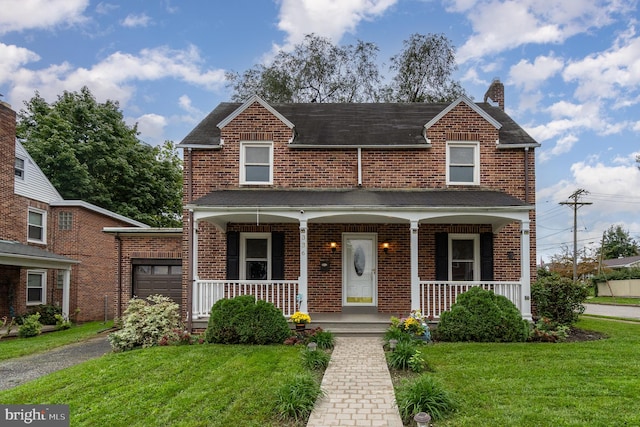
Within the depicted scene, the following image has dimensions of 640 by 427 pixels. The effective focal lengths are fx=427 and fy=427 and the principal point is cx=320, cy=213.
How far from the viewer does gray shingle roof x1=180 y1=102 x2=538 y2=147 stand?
1254cm

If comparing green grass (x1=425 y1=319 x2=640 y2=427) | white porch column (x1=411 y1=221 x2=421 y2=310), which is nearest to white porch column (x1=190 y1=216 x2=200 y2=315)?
white porch column (x1=411 y1=221 x2=421 y2=310)

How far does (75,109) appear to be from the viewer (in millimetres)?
25812

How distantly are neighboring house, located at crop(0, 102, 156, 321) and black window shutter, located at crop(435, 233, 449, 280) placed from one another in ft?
38.5

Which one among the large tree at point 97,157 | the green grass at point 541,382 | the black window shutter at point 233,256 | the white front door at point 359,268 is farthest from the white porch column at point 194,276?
the large tree at point 97,157

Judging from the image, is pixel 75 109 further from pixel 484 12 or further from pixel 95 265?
pixel 484 12

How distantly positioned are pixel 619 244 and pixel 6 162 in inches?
2884

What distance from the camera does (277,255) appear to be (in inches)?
471

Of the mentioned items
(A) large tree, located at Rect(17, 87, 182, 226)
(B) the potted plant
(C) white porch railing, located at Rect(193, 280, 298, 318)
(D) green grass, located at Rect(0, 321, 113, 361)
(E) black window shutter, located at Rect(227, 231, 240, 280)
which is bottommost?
(D) green grass, located at Rect(0, 321, 113, 361)

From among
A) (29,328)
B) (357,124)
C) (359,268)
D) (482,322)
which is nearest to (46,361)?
(29,328)

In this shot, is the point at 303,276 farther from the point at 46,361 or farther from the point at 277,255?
the point at 46,361

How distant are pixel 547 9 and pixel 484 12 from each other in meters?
1.88

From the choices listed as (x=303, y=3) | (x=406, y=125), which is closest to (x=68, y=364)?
(x=406, y=125)

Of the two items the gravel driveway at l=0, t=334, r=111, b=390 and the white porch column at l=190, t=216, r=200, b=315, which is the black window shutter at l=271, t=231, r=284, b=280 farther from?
the gravel driveway at l=0, t=334, r=111, b=390

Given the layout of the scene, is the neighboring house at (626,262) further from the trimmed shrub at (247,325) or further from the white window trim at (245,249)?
the trimmed shrub at (247,325)
